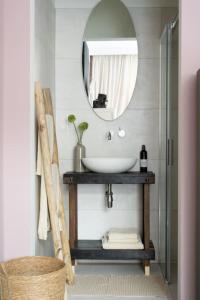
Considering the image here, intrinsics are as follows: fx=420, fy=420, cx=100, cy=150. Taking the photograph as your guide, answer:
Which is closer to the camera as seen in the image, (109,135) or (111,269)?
(111,269)

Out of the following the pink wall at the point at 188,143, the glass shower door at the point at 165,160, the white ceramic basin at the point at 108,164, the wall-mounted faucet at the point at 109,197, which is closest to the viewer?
the pink wall at the point at 188,143

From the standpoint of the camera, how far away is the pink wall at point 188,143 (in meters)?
2.73

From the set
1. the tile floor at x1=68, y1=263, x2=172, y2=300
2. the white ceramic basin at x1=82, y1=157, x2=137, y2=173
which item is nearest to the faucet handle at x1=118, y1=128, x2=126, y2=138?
the white ceramic basin at x1=82, y1=157, x2=137, y2=173

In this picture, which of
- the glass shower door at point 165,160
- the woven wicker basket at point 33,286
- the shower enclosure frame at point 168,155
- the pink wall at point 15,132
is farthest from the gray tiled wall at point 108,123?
the woven wicker basket at point 33,286

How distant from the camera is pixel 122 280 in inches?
136

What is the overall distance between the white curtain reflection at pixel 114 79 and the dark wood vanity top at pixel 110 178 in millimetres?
708

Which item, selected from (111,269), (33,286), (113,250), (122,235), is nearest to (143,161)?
(122,235)

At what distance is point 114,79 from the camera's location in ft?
13.1

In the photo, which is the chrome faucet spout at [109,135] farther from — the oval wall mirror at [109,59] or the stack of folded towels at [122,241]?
the stack of folded towels at [122,241]

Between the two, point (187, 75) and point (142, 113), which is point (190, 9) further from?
point (142, 113)

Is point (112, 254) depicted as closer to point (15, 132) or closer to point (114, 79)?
point (15, 132)

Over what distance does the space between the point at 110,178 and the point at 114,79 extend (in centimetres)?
102

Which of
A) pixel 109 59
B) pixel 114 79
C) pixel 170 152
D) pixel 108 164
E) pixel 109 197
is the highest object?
pixel 109 59

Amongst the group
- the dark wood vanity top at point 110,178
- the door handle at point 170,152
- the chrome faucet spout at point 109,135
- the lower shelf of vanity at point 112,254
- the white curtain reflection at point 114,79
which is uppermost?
the white curtain reflection at point 114,79
